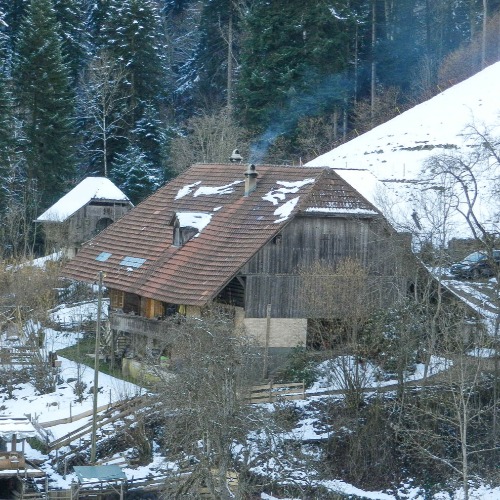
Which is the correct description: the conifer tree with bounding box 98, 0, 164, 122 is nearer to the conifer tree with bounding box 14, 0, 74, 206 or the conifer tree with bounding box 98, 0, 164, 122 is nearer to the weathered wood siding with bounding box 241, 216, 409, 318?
the conifer tree with bounding box 14, 0, 74, 206

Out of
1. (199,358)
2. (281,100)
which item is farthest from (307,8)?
(199,358)

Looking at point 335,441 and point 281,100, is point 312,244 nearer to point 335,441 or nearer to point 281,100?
point 335,441

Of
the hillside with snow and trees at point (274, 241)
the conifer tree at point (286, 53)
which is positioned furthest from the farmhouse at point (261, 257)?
the conifer tree at point (286, 53)

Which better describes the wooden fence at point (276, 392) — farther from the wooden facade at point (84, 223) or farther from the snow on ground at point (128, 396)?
the wooden facade at point (84, 223)

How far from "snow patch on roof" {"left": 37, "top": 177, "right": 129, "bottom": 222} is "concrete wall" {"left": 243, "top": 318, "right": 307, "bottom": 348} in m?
19.4

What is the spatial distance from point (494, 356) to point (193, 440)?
8.05m

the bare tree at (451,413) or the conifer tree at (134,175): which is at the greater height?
the conifer tree at (134,175)

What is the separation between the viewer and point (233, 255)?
2888 centimetres

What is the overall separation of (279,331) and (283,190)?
4.31 m

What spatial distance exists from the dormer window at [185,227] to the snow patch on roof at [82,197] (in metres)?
16.2

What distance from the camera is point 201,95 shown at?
5994 centimetres

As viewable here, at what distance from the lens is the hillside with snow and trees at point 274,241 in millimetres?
24141

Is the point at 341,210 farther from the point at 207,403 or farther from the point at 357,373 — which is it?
the point at 207,403

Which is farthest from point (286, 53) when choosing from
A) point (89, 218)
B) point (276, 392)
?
point (276, 392)
